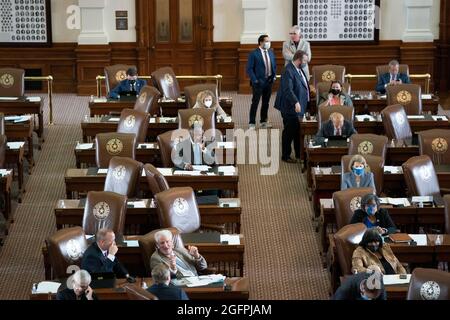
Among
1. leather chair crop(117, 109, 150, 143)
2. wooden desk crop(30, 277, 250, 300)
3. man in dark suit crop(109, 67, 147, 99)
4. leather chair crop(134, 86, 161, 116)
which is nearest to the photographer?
wooden desk crop(30, 277, 250, 300)

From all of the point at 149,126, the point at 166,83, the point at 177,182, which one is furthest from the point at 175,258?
A: the point at 166,83

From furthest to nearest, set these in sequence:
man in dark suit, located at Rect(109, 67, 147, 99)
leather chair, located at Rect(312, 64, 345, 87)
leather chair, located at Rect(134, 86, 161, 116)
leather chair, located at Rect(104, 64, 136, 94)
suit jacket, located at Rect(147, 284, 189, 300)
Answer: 1. leather chair, located at Rect(312, 64, 345, 87)
2. leather chair, located at Rect(104, 64, 136, 94)
3. man in dark suit, located at Rect(109, 67, 147, 99)
4. leather chair, located at Rect(134, 86, 161, 116)
5. suit jacket, located at Rect(147, 284, 189, 300)

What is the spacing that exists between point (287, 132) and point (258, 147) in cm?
107

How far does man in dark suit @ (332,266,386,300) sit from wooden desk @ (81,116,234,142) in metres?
6.00

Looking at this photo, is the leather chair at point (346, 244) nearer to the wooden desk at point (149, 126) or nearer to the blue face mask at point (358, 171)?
the blue face mask at point (358, 171)

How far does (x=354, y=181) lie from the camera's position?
11.9 meters

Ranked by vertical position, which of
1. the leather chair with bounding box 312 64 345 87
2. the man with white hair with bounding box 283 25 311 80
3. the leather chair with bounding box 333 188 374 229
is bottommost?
the leather chair with bounding box 333 188 374 229

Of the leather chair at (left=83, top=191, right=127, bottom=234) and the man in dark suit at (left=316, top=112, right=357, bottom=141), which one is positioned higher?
the man in dark suit at (left=316, top=112, right=357, bottom=141)

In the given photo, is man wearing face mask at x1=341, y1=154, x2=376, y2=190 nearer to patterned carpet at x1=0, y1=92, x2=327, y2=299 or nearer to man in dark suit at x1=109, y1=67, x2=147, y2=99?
patterned carpet at x1=0, y1=92, x2=327, y2=299

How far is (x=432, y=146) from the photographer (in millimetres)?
Answer: 13273

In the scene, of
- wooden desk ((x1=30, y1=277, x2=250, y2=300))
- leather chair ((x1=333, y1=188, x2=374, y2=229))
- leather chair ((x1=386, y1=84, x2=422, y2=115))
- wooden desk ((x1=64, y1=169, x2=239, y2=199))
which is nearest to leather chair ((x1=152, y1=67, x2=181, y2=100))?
leather chair ((x1=386, y1=84, x2=422, y2=115))

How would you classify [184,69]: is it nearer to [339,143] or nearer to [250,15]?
[250,15]

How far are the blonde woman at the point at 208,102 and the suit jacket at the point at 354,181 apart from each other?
356 cm

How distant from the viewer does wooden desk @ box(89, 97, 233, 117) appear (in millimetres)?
15812
